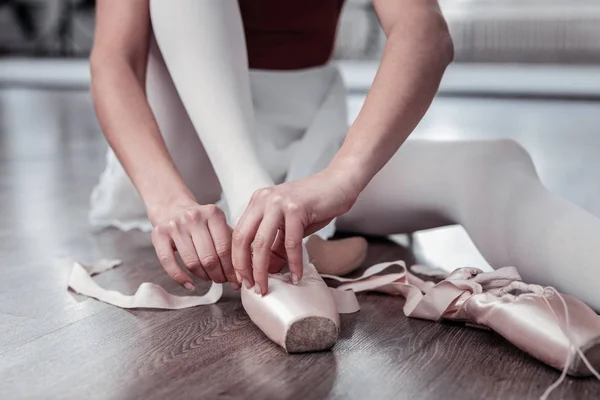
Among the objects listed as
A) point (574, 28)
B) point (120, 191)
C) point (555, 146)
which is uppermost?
point (120, 191)

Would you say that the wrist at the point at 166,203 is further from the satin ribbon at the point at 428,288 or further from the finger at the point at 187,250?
the satin ribbon at the point at 428,288

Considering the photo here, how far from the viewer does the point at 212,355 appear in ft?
2.04

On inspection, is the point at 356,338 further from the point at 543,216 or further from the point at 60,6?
the point at 60,6

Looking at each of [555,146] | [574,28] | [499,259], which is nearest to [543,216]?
[499,259]

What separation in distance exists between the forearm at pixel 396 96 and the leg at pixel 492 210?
0.17 meters

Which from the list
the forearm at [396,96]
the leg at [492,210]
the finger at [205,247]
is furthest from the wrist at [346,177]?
the leg at [492,210]

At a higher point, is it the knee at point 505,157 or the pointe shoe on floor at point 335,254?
the knee at point 505,157

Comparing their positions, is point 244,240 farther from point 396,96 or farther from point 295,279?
point 396,96

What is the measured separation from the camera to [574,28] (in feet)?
17.3

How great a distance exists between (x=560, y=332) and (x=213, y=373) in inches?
9.5

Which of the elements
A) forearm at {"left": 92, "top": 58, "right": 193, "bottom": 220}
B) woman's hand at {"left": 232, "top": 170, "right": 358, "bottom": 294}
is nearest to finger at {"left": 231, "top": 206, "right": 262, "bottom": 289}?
woman's hand at {"left": 232, "top": 170, "right": 358, "bottom": 294}

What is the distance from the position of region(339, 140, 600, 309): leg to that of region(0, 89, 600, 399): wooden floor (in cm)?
13

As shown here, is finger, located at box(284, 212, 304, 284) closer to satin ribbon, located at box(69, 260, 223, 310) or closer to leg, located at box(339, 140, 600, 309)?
satin ribbon, located at box(69, 260, 223, 310)

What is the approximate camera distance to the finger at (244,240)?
61 centimetres
